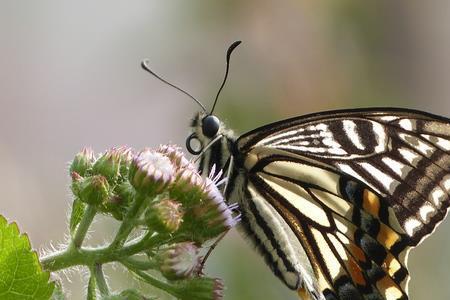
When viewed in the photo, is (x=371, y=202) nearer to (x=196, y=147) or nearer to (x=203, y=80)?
(x=196, y=147)

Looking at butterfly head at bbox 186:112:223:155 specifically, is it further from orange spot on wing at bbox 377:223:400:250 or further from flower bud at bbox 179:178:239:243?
orange spot on wing at bbox 377:223:400:250

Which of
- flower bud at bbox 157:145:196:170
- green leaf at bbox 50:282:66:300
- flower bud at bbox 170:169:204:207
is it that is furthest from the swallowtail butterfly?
green leaf at bbox 50:282:66:300

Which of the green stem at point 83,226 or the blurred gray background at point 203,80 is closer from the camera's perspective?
the green stem at point 83,226

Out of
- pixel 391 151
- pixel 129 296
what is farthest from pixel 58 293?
pixel 391 151

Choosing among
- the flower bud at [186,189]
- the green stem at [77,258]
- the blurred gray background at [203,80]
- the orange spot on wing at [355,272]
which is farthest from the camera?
the blurred gray background at [203,80]

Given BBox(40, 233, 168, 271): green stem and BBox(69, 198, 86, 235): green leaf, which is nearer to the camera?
BBox(40, 233, 168, 271): green stem

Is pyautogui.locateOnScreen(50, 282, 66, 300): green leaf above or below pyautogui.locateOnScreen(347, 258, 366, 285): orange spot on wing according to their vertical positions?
below

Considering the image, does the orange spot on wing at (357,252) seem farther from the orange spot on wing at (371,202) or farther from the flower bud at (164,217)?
the flower bud at (164,217)

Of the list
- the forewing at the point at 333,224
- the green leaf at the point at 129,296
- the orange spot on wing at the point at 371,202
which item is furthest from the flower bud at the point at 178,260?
the orange spot on wing at the point at 371,202
